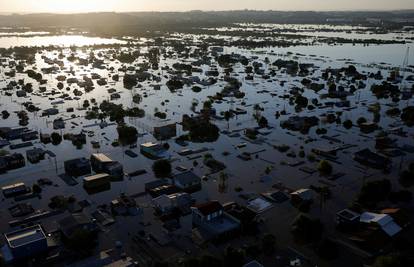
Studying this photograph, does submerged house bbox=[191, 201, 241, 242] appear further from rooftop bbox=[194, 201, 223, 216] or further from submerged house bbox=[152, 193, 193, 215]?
submerged house bbox=[152, 193, 193, 215]

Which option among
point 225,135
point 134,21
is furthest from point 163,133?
point 134,21

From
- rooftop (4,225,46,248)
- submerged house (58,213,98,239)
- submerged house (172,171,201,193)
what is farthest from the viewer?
submerged house (172,171,201,193)

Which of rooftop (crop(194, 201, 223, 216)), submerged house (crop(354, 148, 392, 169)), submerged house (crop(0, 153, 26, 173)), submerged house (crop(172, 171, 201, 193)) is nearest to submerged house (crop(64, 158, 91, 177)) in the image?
submerged house (crop(0, 153, 26, 173))

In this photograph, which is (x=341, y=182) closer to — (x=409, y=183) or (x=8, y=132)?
(x=409, y=183)

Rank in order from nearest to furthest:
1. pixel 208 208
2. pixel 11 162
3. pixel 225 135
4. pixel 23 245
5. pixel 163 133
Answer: pixel 23 245
pixel 208 208
pixel 11 162
pixel 163 133
pixel 225 135

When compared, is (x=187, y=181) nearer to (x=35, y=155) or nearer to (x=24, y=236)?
(x=24, y=236)

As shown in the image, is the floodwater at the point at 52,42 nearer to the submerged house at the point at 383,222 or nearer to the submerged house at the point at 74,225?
the submerged house at the point at 74,225

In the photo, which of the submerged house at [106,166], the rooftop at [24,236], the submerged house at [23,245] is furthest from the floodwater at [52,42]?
the submerged house at [23,245]

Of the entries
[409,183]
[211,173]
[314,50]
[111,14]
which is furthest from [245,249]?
[111,14]
